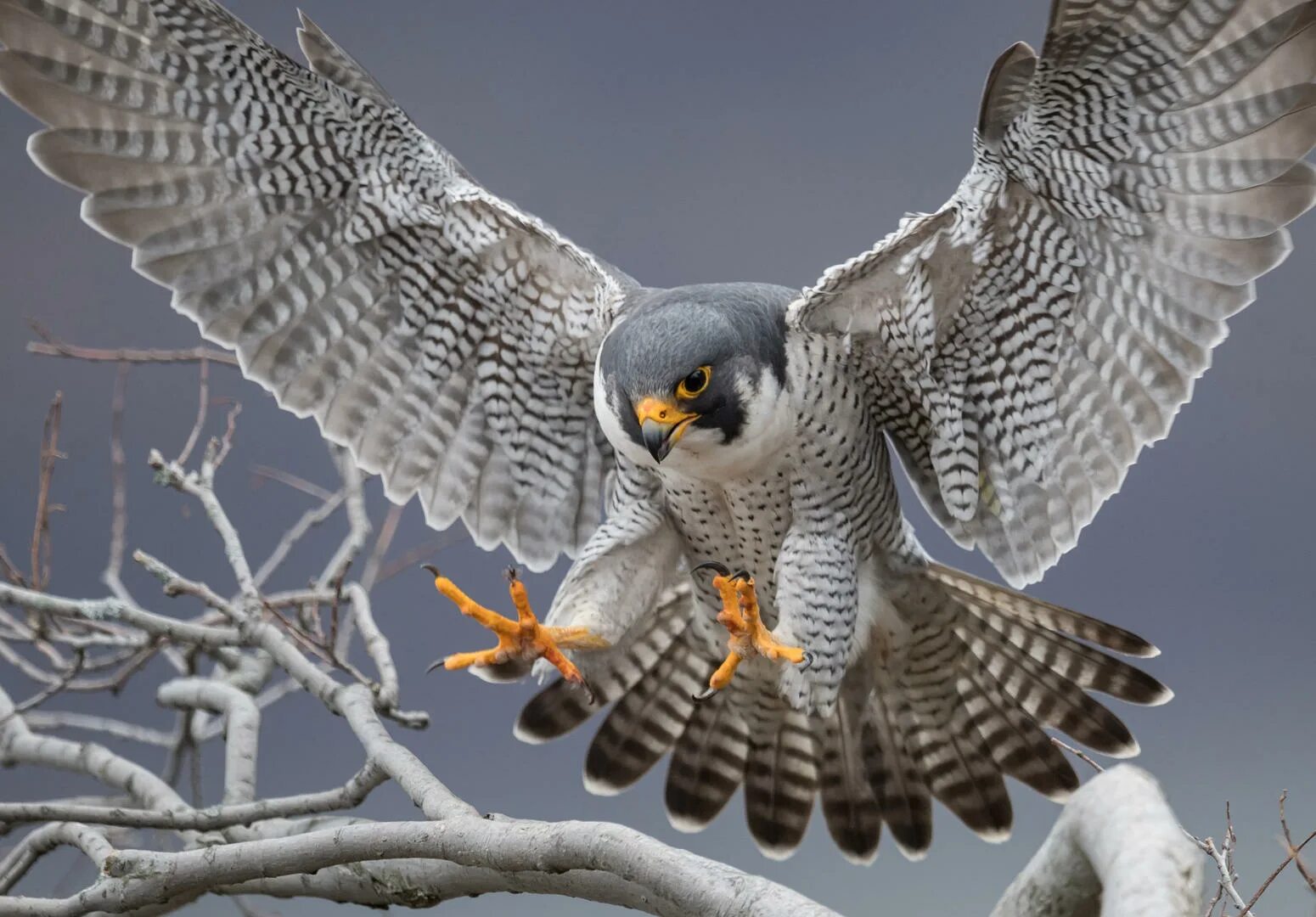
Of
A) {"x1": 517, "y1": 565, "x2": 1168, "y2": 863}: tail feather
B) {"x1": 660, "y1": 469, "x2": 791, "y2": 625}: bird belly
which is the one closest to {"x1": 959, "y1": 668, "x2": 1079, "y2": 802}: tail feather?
{"x1": 517, "y1": 565, "x2": 1168, "y2": 863}: tail feather

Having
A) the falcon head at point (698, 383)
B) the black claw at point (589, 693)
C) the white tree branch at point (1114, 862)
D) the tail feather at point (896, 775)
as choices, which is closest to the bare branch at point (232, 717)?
the black claw at point (589, 693)

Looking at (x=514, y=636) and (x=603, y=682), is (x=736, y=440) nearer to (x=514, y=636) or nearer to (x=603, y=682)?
(x=514, y=636)

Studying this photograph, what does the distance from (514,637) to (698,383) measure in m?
0.56

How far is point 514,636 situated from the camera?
2.38 m

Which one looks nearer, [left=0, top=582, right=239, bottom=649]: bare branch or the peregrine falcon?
the peregrine falcon

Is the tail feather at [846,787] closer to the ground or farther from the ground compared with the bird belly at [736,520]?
closer to the ground

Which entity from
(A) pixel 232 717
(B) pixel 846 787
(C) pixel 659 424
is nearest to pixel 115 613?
(A) pixel 232 717

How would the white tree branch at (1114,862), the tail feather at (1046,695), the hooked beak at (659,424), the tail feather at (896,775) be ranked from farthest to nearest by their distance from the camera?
the tail feather at (896,775), the tail feather at (1046,695), the hooked beak at (659,424), the white tree branch at (1114,862)

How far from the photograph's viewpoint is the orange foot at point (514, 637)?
2268 mm

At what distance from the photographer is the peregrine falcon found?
2.23 m

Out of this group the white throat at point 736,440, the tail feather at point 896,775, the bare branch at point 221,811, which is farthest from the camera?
the tail feather at point 896,775

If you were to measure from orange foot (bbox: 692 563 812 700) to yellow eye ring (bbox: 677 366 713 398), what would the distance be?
0.96ft

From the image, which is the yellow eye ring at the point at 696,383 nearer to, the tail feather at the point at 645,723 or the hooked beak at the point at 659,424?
the hooked beak at the point at 659,424

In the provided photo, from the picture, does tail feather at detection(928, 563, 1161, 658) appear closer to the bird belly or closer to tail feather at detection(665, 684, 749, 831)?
the bird belly
